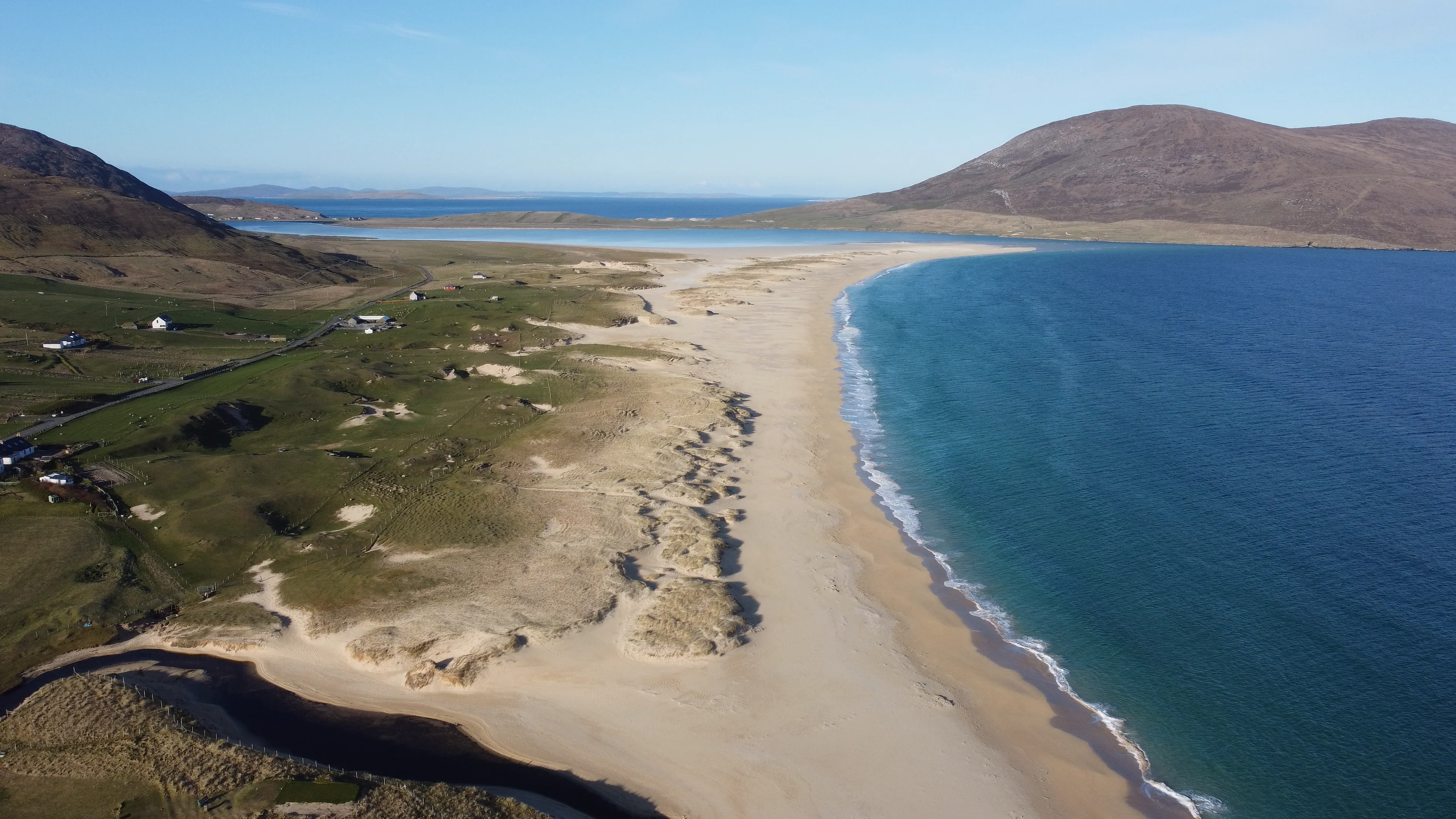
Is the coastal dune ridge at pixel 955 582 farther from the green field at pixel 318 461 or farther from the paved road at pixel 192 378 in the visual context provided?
the paved road at pixel 192 378

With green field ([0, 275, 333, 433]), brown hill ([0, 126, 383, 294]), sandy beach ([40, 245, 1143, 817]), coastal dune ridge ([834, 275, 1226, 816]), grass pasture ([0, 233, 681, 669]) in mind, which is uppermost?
brown hill ([0, 126, 383, 294])

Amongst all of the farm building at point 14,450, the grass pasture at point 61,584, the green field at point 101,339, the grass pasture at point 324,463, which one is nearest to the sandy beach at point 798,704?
the grass pasture at point 324,463

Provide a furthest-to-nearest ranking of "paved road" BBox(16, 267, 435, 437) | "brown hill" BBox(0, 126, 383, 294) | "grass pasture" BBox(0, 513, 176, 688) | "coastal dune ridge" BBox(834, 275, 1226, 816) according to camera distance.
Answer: "brown hill" BBox(0, 126, 383, 294), "paved road" BBox(16, 267, 435, 437), "grass pasture" BBox(0, 513, 176, 688), "coastal dune ridge" BBox(834, 275, 1226, 816)

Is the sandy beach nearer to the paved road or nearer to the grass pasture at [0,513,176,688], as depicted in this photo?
the grass pasture at [0,513,176,688]

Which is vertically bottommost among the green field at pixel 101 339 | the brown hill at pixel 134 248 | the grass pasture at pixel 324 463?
the grass pasture at pixel 324 463

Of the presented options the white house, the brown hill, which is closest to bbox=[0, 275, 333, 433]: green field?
the white house
